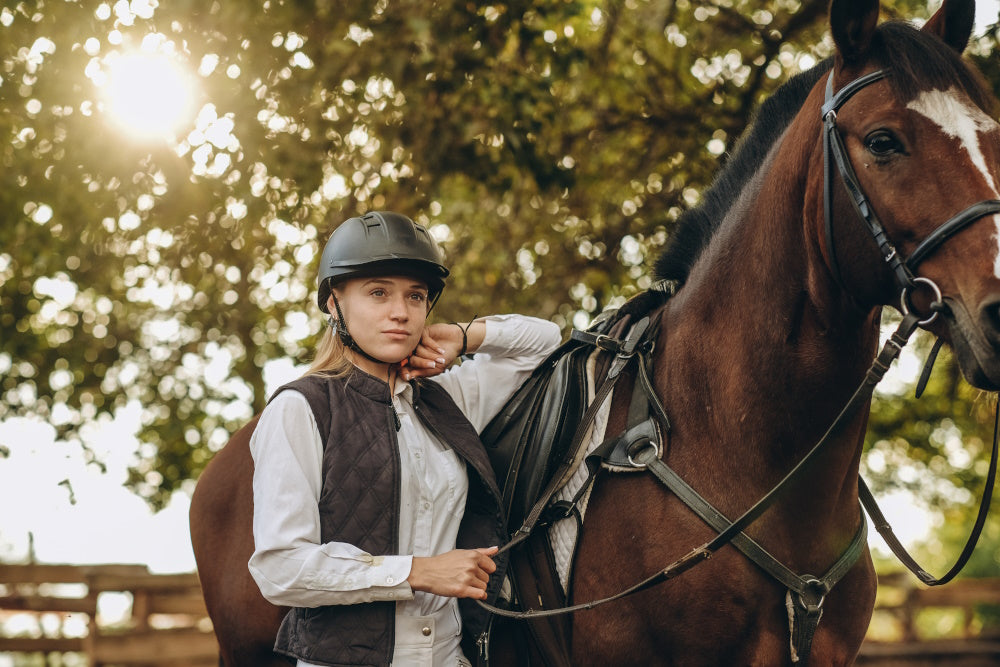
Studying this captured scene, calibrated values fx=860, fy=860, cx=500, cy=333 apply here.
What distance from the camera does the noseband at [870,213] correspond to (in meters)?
1.87

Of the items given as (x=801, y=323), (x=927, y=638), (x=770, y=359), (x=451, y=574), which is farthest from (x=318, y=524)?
(x=927, y=638)

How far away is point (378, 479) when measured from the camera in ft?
8.14

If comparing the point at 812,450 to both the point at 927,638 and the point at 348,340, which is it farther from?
the point at 927,638

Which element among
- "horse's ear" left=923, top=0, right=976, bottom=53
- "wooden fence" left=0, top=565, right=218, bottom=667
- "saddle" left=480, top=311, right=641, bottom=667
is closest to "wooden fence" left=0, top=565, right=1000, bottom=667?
"wooden fence" left=0, top=565, right=218, bottom=667

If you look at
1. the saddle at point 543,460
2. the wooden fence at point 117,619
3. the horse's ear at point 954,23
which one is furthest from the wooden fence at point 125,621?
the horse's ear at point 954,23

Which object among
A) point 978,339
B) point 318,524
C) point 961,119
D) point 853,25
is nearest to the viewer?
point 978,339

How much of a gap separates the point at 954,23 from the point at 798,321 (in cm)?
93

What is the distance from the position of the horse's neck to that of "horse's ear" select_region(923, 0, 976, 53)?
53 centimetres

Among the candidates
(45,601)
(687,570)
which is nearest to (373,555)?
(687,570)

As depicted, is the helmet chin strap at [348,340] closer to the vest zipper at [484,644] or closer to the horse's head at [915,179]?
the vest zipper at [484,644]

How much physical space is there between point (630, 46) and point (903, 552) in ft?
18.8

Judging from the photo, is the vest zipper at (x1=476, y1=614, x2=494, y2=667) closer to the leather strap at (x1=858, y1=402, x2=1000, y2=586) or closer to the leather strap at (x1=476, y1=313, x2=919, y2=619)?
the leather strap at (x1=476, y1=313, x2=919, y2=619)

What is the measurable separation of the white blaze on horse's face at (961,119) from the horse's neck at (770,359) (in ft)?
1.04

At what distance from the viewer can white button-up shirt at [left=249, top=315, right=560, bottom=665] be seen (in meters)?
2.31
